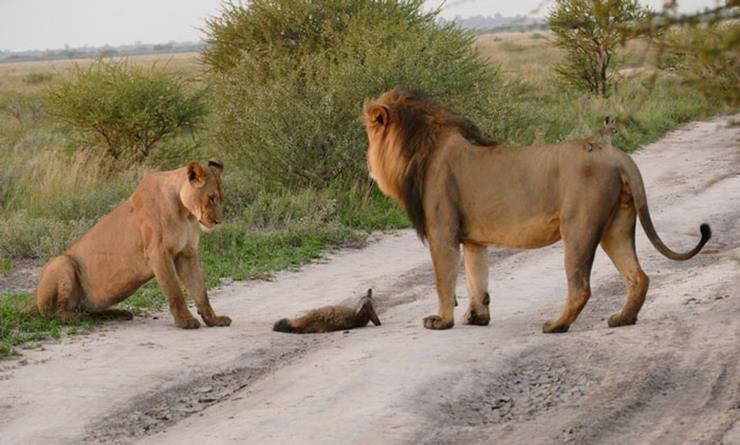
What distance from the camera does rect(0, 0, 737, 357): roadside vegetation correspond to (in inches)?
509

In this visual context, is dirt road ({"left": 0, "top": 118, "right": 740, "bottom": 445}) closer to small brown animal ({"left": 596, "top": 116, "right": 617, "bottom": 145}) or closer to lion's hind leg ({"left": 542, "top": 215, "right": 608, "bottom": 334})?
lion's hind leg ({"left": 542, "top": 215, "right": 608, "bottom": 334})

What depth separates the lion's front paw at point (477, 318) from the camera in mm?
8781

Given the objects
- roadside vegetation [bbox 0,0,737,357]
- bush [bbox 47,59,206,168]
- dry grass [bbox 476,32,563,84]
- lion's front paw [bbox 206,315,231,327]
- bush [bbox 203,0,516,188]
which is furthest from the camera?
dry grass [bbox 476,32,563,84]

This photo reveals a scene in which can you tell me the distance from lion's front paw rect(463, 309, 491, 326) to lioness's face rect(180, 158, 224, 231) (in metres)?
1.83

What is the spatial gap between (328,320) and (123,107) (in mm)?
10616

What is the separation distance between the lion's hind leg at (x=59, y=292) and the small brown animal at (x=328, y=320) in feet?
5.16

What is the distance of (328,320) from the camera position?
29.3 ft

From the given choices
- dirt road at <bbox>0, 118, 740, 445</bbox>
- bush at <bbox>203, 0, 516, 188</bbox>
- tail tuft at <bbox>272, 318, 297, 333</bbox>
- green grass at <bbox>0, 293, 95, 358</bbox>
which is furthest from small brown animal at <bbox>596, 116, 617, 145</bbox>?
bush at <bbox>203, 0, 516, 188</bbox>

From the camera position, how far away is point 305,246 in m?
13.0

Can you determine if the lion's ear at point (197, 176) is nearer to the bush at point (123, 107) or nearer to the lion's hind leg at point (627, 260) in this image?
the lion's hind leg at point (627, 260)

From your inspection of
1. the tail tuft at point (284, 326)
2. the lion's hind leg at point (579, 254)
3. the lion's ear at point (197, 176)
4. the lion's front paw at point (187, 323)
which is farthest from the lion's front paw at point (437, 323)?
the lion's ear at point (197, 176)

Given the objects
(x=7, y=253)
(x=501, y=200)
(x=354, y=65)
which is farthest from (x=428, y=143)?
(x=354, y=65)

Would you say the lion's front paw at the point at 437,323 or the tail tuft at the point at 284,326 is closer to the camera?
the lion's front paw at the point at 437,323

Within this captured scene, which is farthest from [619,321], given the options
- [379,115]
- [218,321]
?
[218,321]
